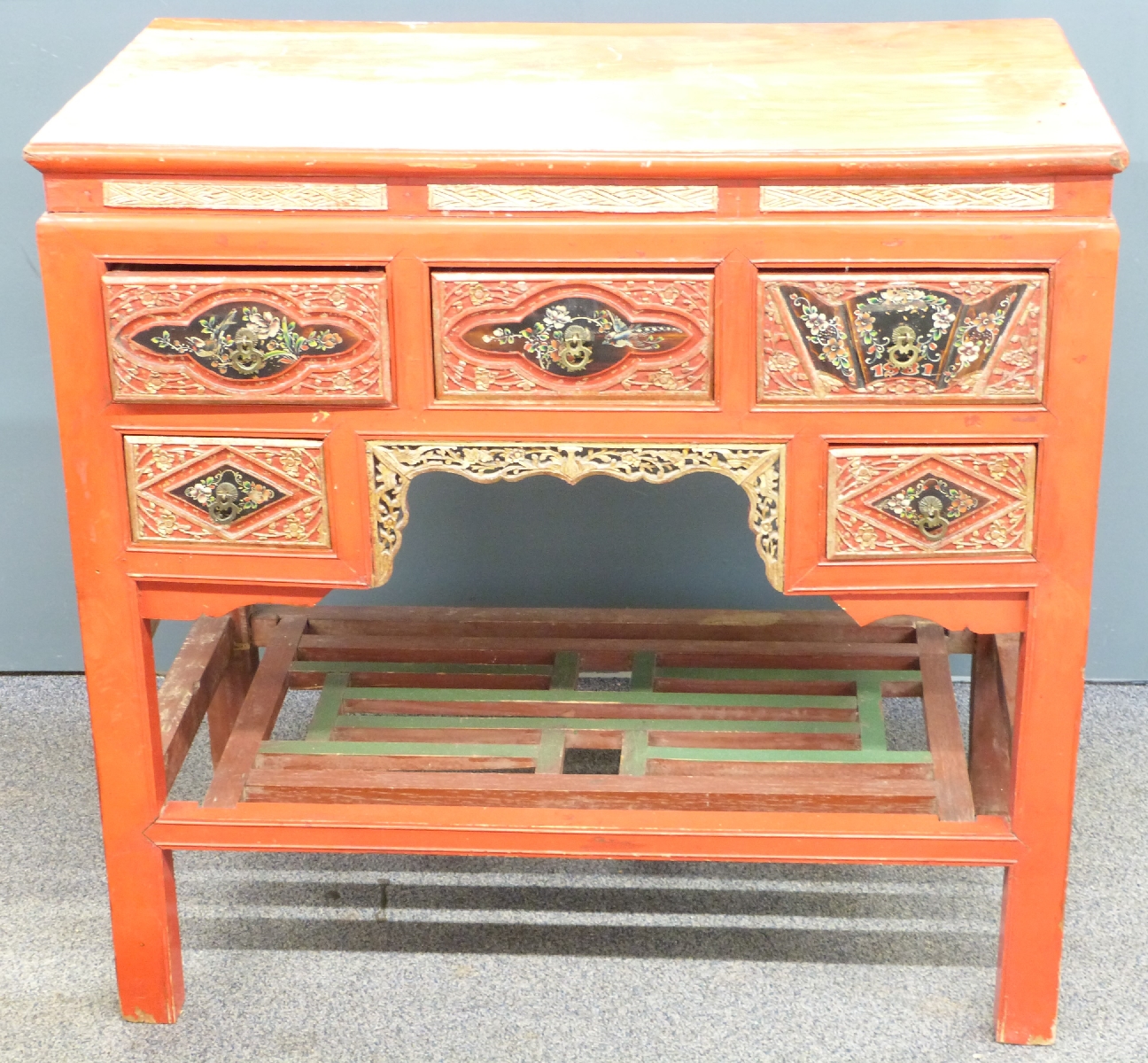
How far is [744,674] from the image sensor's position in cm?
264

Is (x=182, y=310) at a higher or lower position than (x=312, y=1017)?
higher

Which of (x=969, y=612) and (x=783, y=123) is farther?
(x=969, y=612)

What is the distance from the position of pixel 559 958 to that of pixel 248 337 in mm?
1081

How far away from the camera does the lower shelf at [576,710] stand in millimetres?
2293

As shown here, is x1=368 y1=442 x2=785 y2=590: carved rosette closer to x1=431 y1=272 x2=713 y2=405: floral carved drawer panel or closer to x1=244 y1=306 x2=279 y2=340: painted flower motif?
x1=431 y1=272 x2=713 y2=405: floral carved drawer panel

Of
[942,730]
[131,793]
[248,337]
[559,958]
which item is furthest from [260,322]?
[942,730]

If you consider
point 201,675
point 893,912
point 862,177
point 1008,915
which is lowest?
point 893,912

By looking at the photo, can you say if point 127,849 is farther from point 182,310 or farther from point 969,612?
point 969,612

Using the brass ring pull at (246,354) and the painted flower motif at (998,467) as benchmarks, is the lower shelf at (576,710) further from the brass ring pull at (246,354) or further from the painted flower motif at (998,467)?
the brass ring pull at (246,354)

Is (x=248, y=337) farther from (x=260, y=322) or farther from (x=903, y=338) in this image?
(x=903, y=338)

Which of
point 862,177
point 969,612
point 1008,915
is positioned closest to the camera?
point 862,177

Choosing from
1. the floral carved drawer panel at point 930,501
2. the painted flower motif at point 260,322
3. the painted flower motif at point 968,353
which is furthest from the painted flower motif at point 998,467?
the painted flower motif at point 260,322

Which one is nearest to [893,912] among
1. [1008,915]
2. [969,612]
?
[1008,915]

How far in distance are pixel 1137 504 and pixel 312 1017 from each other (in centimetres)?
179
